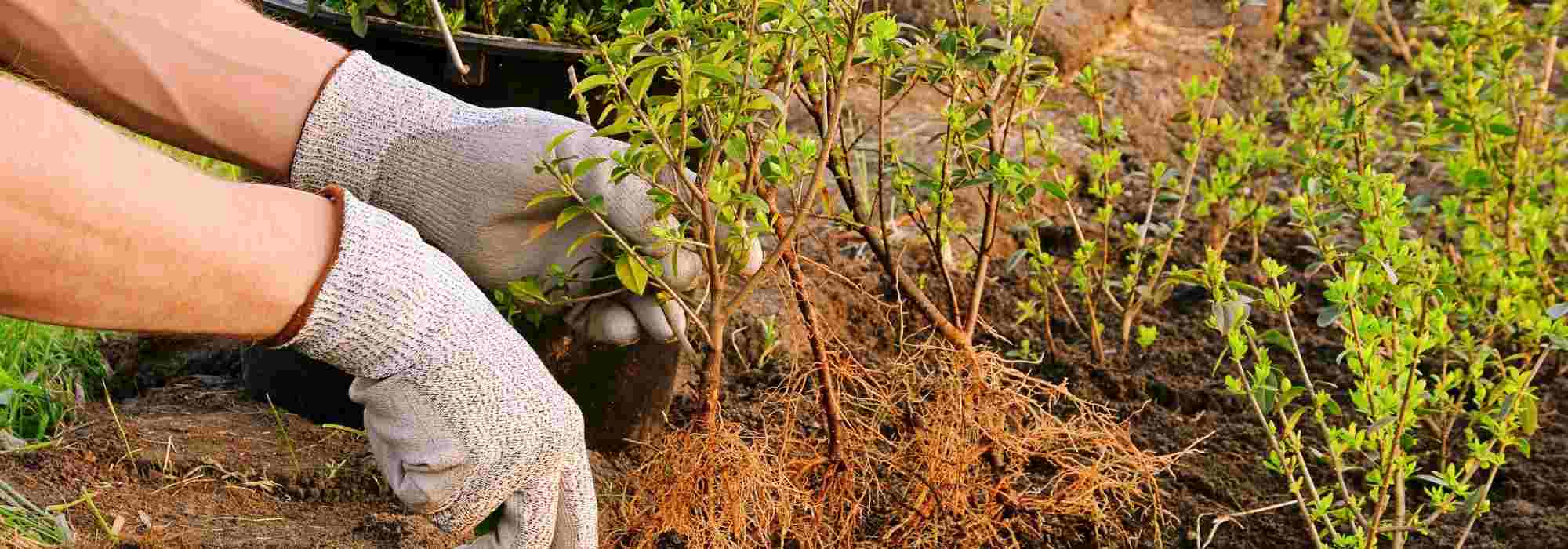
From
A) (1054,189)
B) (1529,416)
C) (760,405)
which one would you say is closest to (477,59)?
(760,405)

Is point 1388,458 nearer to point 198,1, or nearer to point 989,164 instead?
point 989,164

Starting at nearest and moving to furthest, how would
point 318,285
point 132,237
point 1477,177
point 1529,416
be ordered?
point 132,237 < point 318,285 < point 1529,416 < point 1477,177

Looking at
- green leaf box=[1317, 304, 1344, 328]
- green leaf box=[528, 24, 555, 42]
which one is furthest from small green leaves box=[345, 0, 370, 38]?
green leaf box=[1317, 304, 1344, 328]

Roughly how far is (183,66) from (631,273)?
0.63 metres

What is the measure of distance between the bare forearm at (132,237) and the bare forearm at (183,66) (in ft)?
1.42

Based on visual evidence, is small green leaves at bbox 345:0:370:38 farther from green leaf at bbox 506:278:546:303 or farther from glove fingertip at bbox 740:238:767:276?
glove fingertip at bbox 740:238:767:276

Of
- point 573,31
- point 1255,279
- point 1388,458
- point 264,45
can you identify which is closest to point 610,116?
point 573,31

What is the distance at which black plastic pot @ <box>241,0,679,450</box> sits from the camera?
210 cm

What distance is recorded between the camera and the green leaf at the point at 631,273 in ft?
5.59

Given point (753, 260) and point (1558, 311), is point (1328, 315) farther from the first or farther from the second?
point (753, 260)

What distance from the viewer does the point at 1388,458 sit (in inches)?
71.6

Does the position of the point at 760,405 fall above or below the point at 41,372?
above

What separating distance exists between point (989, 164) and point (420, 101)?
2.65ft

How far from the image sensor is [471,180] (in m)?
1.86
